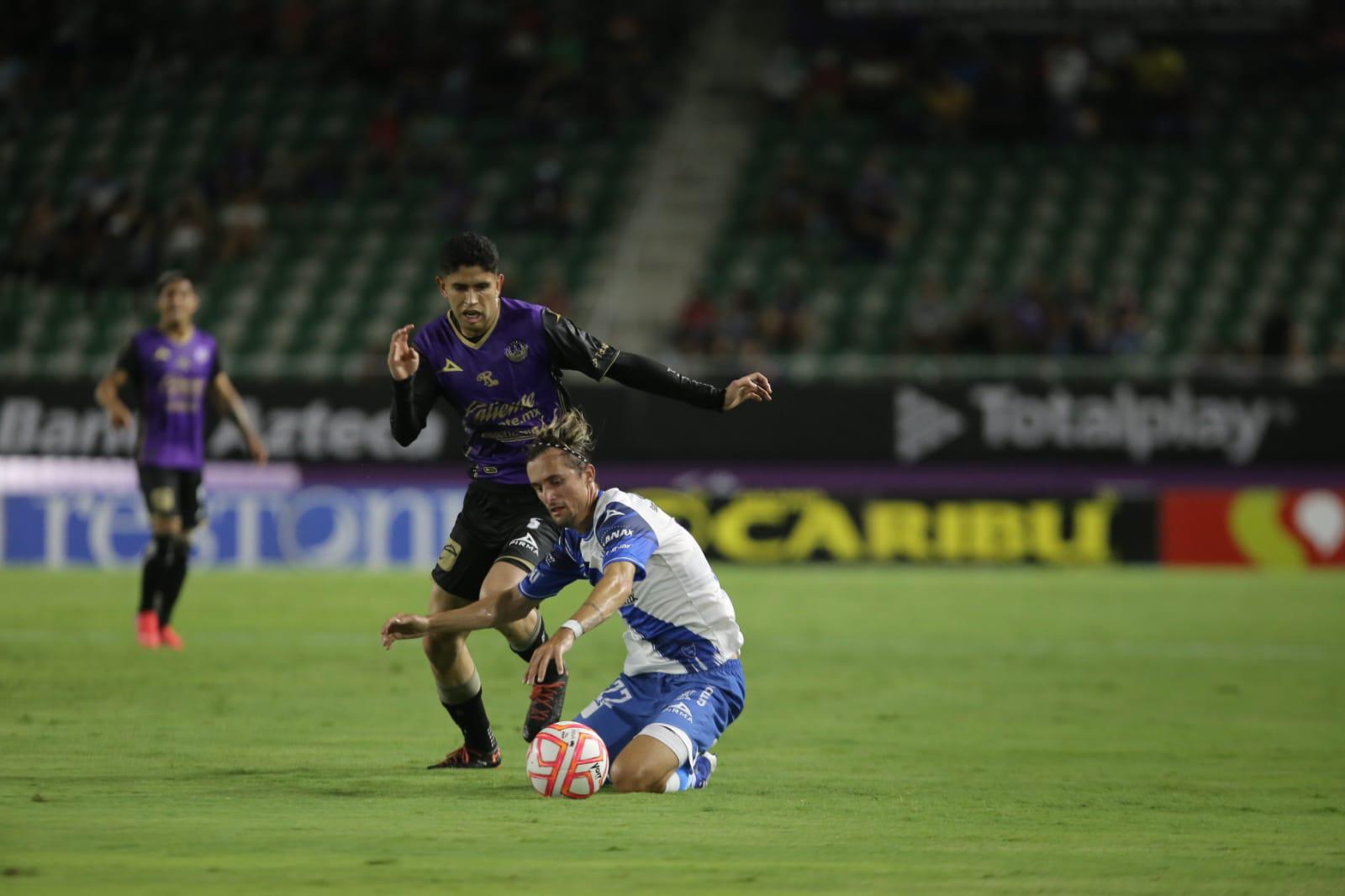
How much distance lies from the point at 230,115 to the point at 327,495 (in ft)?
33.6

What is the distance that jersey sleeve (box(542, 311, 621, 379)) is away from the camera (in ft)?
25.8

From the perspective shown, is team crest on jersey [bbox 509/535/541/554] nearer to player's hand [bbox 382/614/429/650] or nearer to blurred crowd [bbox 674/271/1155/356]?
player's hand [bbox 382/614/429/650]

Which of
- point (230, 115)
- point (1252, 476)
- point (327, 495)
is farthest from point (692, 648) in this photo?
point (230, 115)

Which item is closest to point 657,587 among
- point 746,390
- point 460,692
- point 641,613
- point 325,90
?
point 641,613

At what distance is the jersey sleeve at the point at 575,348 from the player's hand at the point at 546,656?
5.98 feet

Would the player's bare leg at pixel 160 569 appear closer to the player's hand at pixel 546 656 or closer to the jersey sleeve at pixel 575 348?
the jersey sleeve at pixel 575 348

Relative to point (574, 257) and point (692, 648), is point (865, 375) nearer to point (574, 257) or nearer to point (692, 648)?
point (574, 257)

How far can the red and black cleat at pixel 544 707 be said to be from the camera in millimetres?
7895

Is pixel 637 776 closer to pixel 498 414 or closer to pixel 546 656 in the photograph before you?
pixel 546 656

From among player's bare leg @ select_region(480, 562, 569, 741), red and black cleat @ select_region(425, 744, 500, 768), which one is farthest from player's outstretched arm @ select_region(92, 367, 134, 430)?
red and black cleat @ select_region(425, 744, 500, 768)

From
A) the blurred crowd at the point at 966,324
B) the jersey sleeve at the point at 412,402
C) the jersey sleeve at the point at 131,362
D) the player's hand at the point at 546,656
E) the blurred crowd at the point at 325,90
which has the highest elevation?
the blurred crowd at the point at 325,90

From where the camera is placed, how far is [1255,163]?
27.3 m

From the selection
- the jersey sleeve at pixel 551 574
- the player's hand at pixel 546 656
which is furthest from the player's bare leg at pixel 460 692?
the player's hand at pixel 546 656

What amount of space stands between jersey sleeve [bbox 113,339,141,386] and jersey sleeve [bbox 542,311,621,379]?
18.4ft
